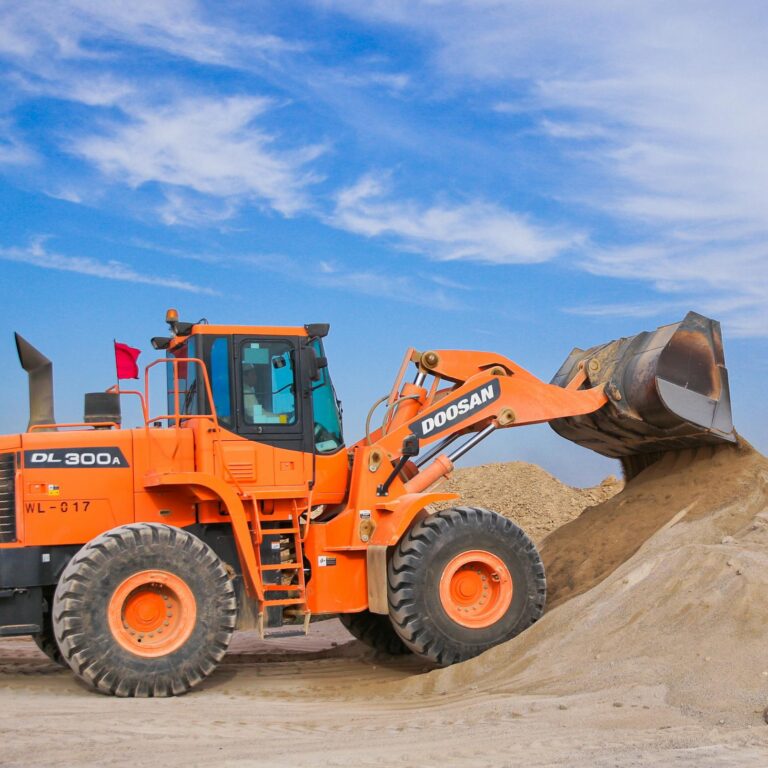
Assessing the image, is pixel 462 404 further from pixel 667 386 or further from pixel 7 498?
pixel 7 498

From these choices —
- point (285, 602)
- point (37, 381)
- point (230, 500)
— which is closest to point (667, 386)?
point (285, 602)

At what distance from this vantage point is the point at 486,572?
10.5 metres

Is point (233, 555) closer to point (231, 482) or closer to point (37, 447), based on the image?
point (231, 482)

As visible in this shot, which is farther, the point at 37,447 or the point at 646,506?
the point at 646,506

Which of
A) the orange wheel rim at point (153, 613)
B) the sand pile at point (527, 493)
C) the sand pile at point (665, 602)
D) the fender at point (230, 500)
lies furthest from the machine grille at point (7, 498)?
the sand pile at point (527, 493)

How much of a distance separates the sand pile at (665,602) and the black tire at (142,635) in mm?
1865

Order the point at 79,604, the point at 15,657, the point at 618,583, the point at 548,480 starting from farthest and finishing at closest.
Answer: the point at 548,480, the point at 15,657, the point at 618,583, the point at 79,604

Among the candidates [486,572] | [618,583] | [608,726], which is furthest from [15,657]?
[608,726]

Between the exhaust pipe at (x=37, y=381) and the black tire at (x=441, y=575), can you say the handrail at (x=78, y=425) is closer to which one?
the exhaust pipe at (x=37, y=381)

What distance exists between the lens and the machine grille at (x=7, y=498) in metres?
9.85

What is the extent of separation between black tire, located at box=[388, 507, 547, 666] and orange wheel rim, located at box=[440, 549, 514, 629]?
47 mm

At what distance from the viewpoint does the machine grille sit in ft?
32.3

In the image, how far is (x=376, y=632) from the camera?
1178 cm

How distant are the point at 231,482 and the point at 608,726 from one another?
172 inches
